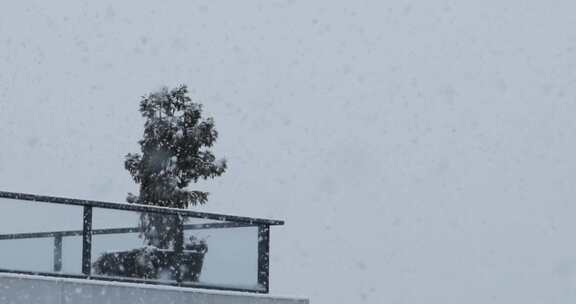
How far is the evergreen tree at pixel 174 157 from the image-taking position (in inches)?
960

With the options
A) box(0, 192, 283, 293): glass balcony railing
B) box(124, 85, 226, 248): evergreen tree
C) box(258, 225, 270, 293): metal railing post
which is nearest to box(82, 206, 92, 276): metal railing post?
box(0, 192, 283, 293): glass balcony railing

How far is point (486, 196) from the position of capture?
6845 inches

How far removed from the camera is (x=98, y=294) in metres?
14.0

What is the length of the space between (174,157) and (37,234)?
10.7 m

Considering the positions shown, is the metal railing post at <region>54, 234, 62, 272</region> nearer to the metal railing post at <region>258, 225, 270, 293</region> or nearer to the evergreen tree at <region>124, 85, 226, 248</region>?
the metal railing post at <region>258, 225, 270, 293</region>

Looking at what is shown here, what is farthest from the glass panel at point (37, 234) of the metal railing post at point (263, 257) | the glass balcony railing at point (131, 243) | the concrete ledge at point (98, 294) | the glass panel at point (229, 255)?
the metal railing post at point (263, 257)

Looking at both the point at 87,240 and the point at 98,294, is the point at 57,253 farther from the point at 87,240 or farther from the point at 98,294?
the point at 98,294

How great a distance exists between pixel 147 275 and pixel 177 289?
0.36 metres

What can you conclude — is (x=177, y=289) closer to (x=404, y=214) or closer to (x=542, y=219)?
(x=404, y=214)

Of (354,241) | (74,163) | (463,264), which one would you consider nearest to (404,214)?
(354,241)

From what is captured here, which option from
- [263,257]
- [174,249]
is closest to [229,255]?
[263,257]

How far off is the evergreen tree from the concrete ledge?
8825mm

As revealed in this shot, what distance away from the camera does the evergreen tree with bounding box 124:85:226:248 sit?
2439cm

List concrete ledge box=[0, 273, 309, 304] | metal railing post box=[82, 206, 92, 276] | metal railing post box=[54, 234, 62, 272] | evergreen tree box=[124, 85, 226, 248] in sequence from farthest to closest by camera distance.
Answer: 1. evergreen tree box=[124, 85, 226, 248]
2. metal railing post box=[82, 206, 92, 276]
3. metal railing post box=[54, 234, 62, 272]
4. concrete ledge box=[0, 273, 309, 304]
